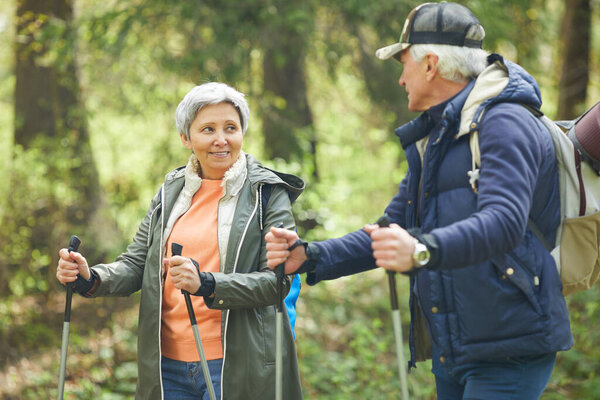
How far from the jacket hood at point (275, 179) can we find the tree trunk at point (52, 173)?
164 inches

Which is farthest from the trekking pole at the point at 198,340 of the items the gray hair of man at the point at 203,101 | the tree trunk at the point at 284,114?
the tree trunk at the point at 284,114

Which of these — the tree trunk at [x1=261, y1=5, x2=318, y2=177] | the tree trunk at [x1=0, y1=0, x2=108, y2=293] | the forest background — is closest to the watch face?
the forest background

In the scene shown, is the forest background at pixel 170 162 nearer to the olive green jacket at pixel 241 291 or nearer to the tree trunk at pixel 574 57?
the tree trunk at pixel 574 57

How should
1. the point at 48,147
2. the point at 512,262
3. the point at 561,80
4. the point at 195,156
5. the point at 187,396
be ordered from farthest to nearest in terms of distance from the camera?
the point at 561,80 → the point at 48,147 → the point at 195,156 → the point at 187,396 → the point at 512,262

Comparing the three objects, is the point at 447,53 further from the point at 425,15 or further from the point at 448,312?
the point at 448,312

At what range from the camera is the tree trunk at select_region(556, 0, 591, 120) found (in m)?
8.30

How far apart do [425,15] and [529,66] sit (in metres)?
5.69

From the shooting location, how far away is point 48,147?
712 cm

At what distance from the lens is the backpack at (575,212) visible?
2.13 m

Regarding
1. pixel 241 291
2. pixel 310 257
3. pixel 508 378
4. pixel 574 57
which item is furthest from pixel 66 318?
pixel 574 57

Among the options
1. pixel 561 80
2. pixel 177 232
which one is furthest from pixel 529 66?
pixel 177 232

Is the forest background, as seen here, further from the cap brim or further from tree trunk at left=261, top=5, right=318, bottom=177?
the cap brim

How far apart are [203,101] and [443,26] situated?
1043 mm

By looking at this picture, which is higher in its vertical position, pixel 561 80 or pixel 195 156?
pixel 561 80
